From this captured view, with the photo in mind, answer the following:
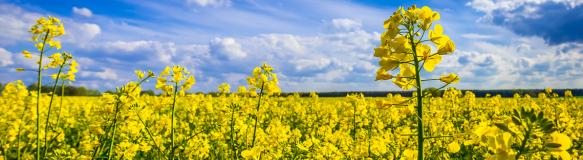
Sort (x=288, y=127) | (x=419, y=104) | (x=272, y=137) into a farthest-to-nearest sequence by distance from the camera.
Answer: (x=288, y=127), (x=272, y=137), (x=419, y=104)

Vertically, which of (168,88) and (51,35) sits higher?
(51,35)

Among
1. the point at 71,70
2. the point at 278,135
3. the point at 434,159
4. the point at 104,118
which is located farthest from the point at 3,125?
the point at 434,159

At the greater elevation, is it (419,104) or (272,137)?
(419,104)

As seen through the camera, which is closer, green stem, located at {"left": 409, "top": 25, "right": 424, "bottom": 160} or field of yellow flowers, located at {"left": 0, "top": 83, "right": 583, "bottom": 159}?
field of yellow flowers, located at {"left": 0, "top": 83, "right": 583, "bottom": 159}

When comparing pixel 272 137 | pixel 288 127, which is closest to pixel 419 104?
pixel 272 137

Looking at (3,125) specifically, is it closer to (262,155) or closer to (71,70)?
(71,70)

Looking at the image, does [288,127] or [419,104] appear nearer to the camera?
[419,104]

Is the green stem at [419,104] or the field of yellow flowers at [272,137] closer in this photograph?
the field of yellow flowers at [272,137]

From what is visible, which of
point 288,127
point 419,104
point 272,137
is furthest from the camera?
point 288,127

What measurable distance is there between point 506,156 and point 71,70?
185 inches

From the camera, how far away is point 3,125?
6609 millimetres

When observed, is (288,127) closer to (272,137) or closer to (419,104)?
(272,137)

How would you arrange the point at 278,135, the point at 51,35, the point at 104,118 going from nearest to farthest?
the point at 104,118
the point at 51,35
the point at 278,135

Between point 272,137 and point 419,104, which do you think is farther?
point 272,137
